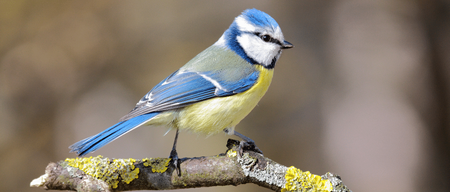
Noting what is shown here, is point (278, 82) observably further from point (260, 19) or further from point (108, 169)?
point (108, 169)

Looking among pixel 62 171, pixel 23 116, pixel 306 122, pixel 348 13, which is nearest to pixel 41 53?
pixel 23 116

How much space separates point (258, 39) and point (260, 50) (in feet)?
0.19

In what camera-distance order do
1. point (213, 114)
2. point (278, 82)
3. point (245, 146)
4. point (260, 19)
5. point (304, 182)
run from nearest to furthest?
point (304, 182) → point (245, 146) → point (213, 114) → point (260, 19) → point (278, 82)


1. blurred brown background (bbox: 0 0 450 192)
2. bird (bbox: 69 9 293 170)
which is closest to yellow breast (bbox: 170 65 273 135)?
bird (bbox: 69 9 293 170)

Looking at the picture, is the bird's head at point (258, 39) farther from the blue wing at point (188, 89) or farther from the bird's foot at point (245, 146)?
the bird's foot at point (245, 146)

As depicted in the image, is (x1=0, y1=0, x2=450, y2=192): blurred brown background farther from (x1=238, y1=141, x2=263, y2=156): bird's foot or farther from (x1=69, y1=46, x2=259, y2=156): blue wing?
(x1=238, y1=141, x2=263, y2=156): bird's foot

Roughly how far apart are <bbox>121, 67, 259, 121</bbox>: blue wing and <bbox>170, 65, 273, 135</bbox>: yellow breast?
0.03m

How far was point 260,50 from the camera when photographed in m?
1.77

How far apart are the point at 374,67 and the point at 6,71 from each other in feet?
8.82

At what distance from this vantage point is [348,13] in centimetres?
264

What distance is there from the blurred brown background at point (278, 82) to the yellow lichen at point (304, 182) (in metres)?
1.09

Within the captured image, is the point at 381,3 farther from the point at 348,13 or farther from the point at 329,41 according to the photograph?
the point at 329,41

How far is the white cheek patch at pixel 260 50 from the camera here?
5.75 feet

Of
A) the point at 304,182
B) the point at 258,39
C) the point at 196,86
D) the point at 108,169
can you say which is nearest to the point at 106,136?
the point at 108,169
